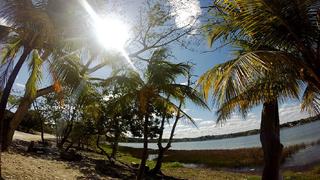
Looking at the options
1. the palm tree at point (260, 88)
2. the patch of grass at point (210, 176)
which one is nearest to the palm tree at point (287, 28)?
the palm tree at point (260, 88)

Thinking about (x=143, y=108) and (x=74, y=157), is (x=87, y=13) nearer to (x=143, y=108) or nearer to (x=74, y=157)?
(x=143, y=108)

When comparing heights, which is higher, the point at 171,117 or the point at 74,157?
the point at 171,117

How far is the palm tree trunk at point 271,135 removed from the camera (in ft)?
33.4

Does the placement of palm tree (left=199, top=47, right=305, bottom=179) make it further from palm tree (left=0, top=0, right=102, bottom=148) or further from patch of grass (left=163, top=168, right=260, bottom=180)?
patch of grass (left=163, top=168, right=260, bottom=180)

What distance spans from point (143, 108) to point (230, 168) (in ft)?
76.2

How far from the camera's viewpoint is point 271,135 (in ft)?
33.4

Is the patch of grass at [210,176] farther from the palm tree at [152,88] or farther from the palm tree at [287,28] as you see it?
the palm tree at [287,28]

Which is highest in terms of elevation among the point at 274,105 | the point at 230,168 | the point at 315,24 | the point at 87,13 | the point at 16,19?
the point at 87,13

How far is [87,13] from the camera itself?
9461 mm

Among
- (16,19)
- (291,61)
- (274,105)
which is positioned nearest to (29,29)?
(16,19)

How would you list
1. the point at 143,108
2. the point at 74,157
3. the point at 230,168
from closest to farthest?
the point at 143,108 → the point at 74,157 → the point at 230,168

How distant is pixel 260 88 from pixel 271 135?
214 centimetres

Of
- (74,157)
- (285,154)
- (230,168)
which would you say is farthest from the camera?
(285,154)

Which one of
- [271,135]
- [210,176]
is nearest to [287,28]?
[271,135]
